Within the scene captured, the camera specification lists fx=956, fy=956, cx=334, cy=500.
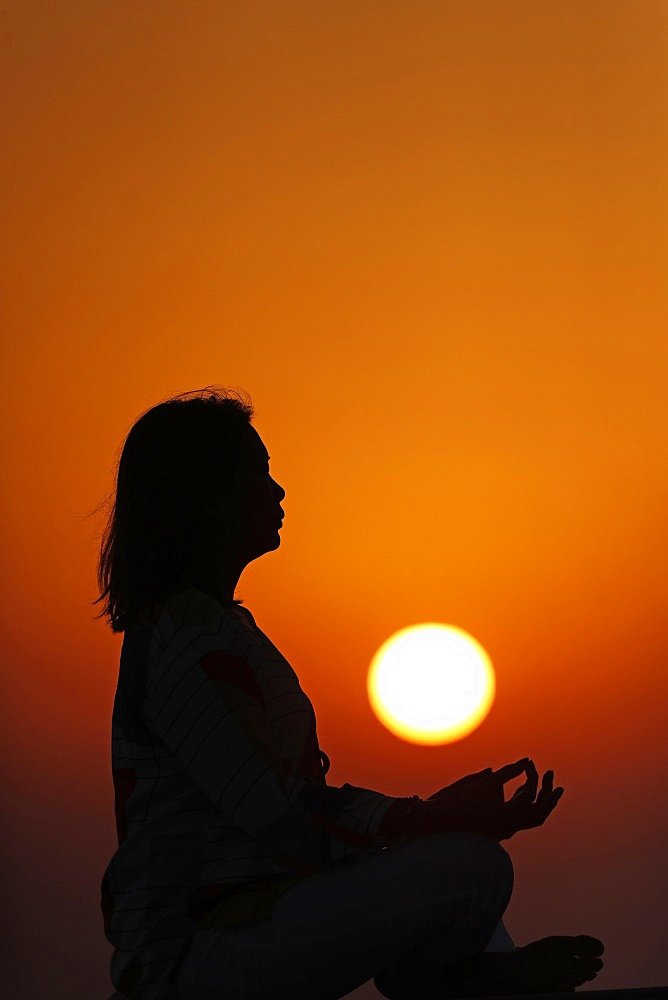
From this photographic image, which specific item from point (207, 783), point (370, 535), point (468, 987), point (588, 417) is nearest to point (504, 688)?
point (370, 535)

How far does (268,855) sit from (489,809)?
18 cm

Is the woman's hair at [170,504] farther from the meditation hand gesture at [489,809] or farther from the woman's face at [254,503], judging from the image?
the meditation hand gesture at [489,809]

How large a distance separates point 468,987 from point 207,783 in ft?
0.94

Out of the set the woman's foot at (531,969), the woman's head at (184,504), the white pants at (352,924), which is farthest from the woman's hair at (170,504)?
the woman's foot at (531,969)

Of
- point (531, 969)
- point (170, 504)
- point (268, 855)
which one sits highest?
point (170, 504)

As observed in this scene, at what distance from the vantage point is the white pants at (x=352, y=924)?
2.33 feet

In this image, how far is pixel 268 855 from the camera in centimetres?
75

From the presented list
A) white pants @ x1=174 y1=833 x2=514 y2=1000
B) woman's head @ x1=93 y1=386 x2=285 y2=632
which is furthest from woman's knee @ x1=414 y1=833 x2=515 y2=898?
woman's head @ x1=93 y1=386 x2=285 y2=632

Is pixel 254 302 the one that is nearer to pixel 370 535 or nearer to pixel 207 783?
pixel 370 535

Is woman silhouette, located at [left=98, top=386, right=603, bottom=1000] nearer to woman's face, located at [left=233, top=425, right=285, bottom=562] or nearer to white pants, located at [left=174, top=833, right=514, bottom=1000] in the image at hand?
white pants, located at [left=174, top=833, right=514, bottom=1000]

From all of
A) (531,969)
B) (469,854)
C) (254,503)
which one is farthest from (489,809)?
(254,503)

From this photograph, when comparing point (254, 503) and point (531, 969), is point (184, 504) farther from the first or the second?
point (531, 969)

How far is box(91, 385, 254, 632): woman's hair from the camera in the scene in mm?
880

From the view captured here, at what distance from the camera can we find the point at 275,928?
2.35ft
